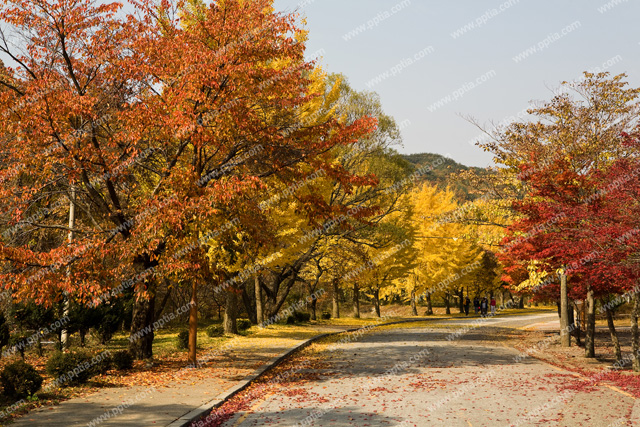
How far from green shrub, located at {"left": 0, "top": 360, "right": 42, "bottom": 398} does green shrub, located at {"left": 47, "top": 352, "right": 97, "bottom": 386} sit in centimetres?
145

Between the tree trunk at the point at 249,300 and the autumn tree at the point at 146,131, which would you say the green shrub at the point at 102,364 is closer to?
the autumn tree at the point at 146,131

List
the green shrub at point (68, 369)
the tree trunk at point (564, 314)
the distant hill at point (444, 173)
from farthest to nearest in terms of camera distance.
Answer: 1. the distant hill at point (444, 173)
2. the tree trunk at point (564, 314)
3. the green shrub at point (68, 369)

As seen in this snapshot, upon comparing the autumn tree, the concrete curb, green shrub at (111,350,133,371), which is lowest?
the concrete curb

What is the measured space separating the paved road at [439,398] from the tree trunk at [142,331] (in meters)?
4.65

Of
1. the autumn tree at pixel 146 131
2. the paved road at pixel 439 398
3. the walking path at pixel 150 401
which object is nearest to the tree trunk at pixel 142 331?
the autumn tree at pixel 146 131

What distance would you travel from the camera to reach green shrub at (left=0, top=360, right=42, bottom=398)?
9742 millimetres

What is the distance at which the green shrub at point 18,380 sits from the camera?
9.74 m

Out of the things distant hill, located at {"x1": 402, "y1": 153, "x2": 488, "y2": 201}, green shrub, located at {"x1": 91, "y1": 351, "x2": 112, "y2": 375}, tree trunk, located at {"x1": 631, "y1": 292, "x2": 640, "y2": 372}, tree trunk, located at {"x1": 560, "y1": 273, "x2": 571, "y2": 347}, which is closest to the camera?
green shrub, located at {"x1": 91, "y1": 351, "x2": 112, "y2": 375}

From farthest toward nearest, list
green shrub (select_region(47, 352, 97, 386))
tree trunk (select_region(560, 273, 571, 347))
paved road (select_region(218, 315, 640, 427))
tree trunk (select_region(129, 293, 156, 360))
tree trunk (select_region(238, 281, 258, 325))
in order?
tree trunk (select_region(238, 281, 258, 325)) < tree trunk (select_region(560, 273, 571, 347)) < tree trunk (select_region(129, 293, 156, 360)) < green shrub (select_region(47, 352, 97, 386)) < paved road (select_region(218, 315, 640, 427))

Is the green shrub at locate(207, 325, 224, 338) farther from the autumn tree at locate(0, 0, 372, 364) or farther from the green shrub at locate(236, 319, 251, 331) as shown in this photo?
the autumn tree at locate(0, 0, 372, 364)

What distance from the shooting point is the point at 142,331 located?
15281mm

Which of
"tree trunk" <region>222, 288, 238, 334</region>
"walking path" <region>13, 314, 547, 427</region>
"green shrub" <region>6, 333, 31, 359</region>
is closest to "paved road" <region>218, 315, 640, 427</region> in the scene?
"walking path" <region>13, 314, 547, 427</region>

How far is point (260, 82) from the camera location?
15.0 meters

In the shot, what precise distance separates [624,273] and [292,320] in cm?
2123
